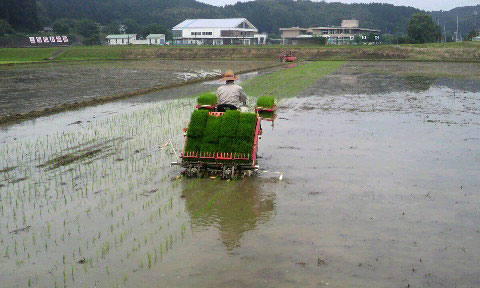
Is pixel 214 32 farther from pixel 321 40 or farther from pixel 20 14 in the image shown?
pixel 20 14

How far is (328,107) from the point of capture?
18.8m

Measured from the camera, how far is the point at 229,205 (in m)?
7.60

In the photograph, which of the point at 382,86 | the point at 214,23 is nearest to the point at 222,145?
the point at 382,86

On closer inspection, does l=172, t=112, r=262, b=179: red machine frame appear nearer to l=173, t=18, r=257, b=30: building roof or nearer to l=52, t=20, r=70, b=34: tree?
l=173, t=18, r=257, b=30: building roof

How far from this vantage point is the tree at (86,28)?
11369cm

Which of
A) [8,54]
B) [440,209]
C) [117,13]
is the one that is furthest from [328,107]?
[117,13]

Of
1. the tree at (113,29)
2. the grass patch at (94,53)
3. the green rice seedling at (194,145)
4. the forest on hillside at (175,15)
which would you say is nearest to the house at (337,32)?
the forest on hillside at (175,15)

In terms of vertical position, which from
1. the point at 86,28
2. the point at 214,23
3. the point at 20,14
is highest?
the point at 20,14

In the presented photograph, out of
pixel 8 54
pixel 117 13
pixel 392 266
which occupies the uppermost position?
pixel 117 13

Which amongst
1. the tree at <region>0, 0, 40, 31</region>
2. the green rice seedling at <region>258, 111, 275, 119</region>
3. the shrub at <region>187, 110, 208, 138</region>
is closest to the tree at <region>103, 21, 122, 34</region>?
the tree at <region>0, 0, 40, 31</region>

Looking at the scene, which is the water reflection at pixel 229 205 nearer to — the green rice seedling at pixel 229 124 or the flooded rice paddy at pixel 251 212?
the flooded rice paddy at pixel 251 212

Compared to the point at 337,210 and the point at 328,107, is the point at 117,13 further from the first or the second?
the point at 337,210

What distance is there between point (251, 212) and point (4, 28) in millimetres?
101704

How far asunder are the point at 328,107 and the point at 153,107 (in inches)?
251
